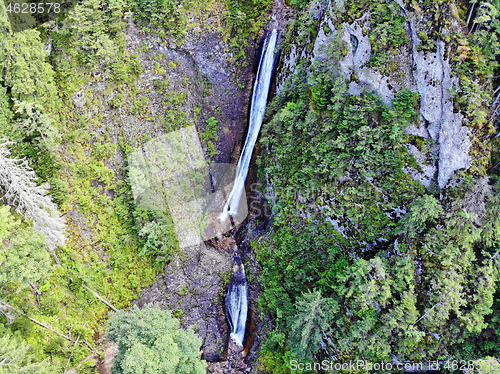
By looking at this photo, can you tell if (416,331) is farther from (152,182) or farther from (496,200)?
(152,182)

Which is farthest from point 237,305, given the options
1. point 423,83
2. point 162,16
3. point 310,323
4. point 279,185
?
point 162,16

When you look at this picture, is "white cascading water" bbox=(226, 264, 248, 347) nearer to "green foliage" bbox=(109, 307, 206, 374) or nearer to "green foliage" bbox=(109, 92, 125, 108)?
"green foliage" bbox=(109, 307, 206, 374)

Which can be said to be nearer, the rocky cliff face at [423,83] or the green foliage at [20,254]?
the rocky cliff face at [423,83]

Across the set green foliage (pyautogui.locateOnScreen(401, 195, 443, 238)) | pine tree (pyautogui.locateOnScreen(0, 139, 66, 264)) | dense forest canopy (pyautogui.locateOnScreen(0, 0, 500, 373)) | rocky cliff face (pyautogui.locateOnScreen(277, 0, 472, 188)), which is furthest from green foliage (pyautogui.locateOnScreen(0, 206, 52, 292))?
green foliage (pyautogui.locateOnScreen(401, 195, 443, 238))

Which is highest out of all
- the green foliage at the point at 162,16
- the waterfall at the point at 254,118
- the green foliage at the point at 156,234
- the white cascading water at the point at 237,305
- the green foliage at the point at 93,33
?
the green foliage at the point at 162,16

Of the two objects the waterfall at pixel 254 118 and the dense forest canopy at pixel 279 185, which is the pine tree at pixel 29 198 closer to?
the dense forest canopy at pixel 279 185

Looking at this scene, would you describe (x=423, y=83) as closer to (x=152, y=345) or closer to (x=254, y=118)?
(x=254, y=118)

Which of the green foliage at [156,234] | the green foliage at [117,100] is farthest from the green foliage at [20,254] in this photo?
the green foliage at [117,100]
